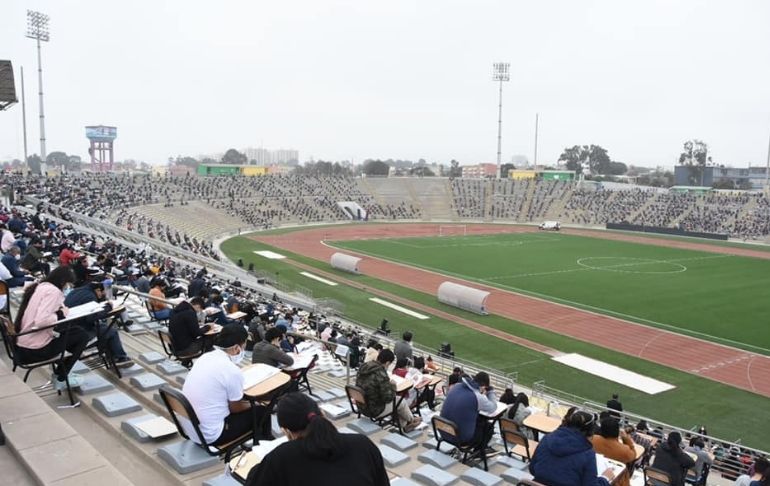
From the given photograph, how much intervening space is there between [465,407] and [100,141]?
129309mm

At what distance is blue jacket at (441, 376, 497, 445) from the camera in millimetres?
7066

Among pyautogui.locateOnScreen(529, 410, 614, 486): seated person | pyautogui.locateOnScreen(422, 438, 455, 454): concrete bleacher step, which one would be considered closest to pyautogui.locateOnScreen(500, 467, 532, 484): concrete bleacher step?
pyautogui.locateOnScreen(422, 438, 455, 454): concrete bleacher step

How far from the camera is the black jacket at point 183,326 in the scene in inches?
325

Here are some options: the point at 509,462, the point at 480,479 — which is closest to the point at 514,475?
the point at 480,479

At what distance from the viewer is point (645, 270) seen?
151 feet

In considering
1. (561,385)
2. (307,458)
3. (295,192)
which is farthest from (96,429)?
(295,192)

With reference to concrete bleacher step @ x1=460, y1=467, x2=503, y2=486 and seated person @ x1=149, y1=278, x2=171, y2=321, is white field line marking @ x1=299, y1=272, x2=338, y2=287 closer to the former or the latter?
seated person @ x1=149, y1=278, x2=171, y2=321

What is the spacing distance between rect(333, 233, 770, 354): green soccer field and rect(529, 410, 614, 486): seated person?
26.0 metres

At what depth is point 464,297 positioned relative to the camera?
3203 cm

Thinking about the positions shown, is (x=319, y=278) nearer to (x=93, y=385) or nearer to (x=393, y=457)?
(x=93, y=385)

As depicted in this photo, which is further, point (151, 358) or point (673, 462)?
point (151, 358)

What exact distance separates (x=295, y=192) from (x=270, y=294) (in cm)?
6085

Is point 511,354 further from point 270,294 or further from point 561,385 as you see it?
point 270,294

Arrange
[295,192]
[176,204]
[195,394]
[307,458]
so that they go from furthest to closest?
1. [295,192]
2. [176,204]
3. [195,394]
4. [307,458]
